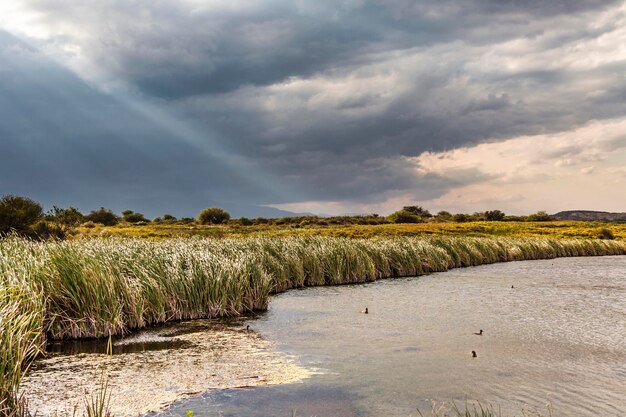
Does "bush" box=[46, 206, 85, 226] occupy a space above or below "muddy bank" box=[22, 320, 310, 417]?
above

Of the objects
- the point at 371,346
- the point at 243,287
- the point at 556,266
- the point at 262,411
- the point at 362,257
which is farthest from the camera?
the point at 556,266

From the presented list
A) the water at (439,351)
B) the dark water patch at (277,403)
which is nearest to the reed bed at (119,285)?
the water at (439,351)

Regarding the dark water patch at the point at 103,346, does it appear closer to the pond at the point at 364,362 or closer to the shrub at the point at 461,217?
the pond at the point at 364,362

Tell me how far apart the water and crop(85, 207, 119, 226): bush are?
69.1 metres

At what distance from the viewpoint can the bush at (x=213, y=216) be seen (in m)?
90.4

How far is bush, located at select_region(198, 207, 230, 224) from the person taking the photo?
297 feet

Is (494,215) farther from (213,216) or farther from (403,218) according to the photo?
(213,216)

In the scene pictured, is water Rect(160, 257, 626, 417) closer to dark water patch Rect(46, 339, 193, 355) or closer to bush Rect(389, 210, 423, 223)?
dark water patch Rect(46, 339, 193, 355)

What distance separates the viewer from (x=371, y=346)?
40.0 ft

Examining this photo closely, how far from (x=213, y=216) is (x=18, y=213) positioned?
196 feet

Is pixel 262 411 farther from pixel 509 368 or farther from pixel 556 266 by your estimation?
pixel 556 266

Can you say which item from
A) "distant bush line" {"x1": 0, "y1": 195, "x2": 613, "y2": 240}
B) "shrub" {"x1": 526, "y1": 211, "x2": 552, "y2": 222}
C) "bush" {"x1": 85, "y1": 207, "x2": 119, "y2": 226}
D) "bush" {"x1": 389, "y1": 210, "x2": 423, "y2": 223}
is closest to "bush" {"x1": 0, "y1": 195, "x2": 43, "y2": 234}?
"distant bush line" {"x1": 0, "y1": 195, "x2": 613, "y2": 240}

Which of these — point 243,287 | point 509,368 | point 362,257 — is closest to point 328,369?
point 509,368

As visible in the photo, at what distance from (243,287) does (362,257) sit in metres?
11.4
